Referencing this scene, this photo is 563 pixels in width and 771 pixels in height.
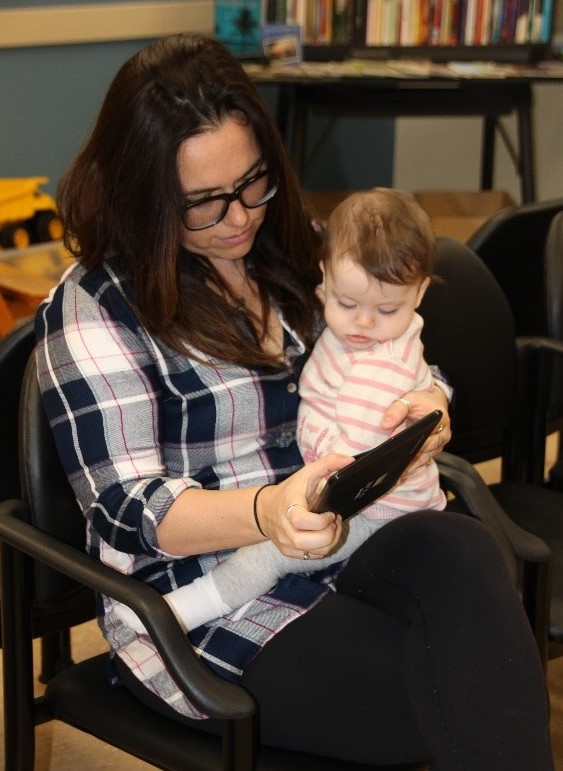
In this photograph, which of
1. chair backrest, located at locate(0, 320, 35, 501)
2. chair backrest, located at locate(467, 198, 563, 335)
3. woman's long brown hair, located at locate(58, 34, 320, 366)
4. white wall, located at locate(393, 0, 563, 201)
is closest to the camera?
woman's long brown hair, located at locate(58, 34, 320, 366)

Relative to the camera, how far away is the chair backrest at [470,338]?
1931 mm

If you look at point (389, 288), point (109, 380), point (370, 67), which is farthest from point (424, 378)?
point (370, 67)

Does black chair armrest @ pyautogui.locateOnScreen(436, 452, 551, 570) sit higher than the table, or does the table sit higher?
the table

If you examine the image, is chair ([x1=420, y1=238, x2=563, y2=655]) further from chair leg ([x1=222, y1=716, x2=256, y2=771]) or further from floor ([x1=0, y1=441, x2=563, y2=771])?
chair leg ([x1=222, y1=716, x2=256, y2=771])

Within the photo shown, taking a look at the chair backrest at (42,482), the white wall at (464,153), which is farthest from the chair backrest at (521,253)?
the white wall at (464,153)

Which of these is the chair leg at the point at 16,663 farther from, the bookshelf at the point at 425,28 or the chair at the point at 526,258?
the bookshelf at the point at 425,28

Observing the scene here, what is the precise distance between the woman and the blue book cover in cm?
280

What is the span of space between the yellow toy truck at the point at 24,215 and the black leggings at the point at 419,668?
222cm

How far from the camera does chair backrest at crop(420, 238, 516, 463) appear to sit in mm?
1931

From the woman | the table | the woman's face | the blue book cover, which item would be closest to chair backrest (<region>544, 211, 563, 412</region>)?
the woman

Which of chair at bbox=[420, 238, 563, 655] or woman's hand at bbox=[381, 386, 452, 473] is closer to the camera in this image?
woman's hand at bbox=[381, 386, 452, 473]

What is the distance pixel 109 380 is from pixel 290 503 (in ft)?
0.90

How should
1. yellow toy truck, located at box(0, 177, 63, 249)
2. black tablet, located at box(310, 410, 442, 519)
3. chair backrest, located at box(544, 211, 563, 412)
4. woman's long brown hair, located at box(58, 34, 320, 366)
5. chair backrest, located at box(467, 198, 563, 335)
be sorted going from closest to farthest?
black tablet, located at box(310, 410, 442, 519), woman's long brown hair, located at box(58, 34, 320, 366), chair backrest, located at box(544, 211, 563, 412), chair backrest, located at box(467, 198, 563, 335), yellow toy truck, located at box(0, 177, 63, 249)

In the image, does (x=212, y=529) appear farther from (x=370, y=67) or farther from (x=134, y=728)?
(x=370, y=67)
